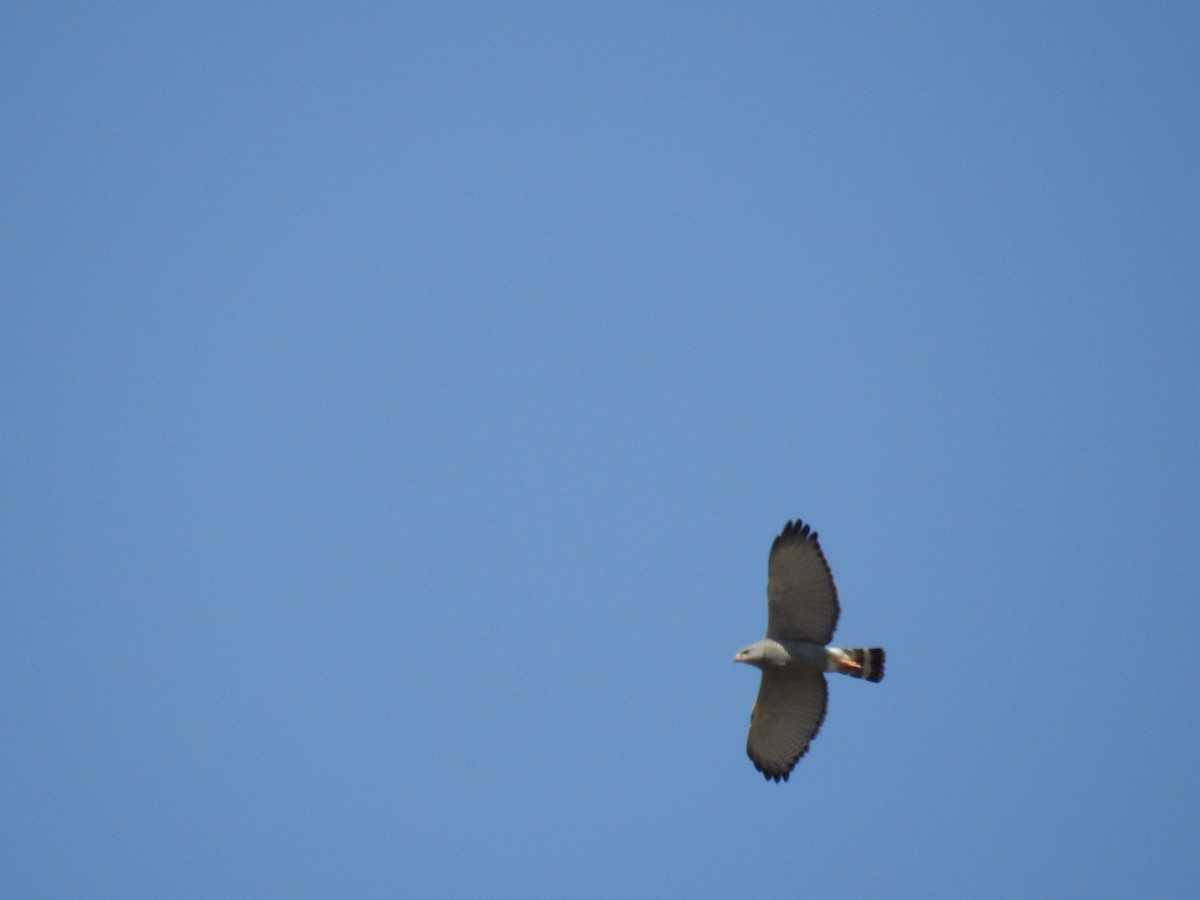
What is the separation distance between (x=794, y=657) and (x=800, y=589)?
82 centimetres

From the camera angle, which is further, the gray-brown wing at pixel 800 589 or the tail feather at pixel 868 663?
the tail feather at pixel 868 663

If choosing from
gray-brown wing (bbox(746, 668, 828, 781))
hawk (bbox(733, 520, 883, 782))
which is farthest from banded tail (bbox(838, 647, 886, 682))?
gray-brown wing (bbox(746, 668, 828, 781))

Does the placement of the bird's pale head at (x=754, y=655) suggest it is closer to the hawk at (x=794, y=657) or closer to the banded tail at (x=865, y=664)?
the hawk at (x=794, y=657)

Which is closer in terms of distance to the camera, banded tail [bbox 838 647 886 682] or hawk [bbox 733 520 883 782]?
hawk [bbox 733 520 883 782]

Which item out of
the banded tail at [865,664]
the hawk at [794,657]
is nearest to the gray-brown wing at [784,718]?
the hawk at [794,657]

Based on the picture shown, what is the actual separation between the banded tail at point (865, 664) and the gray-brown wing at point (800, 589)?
1.43ft

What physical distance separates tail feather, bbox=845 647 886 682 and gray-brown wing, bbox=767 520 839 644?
0.49m

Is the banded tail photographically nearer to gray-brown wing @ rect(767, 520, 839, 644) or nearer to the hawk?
the hawk

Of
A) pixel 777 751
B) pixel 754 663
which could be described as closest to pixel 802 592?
pixel 754 663

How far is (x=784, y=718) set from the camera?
51.9ft

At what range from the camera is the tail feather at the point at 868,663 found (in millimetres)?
15539

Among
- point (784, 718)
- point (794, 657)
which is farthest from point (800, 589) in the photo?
point (784, 718)

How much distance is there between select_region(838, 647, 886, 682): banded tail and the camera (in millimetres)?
15508

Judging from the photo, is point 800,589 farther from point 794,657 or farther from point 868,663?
point 868,663
